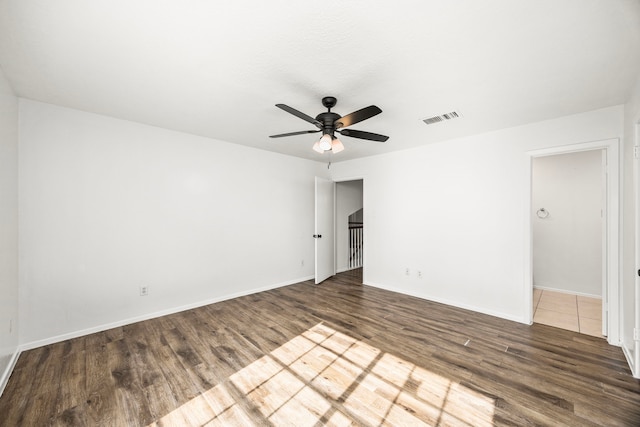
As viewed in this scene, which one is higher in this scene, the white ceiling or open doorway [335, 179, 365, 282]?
the white ceiling

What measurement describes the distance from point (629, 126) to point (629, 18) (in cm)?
158

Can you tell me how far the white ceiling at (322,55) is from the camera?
4.98ft

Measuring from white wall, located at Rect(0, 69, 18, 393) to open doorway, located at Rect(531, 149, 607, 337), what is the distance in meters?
6.31

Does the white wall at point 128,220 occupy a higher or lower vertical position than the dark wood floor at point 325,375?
higher

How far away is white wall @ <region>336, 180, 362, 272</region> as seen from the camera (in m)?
6.28

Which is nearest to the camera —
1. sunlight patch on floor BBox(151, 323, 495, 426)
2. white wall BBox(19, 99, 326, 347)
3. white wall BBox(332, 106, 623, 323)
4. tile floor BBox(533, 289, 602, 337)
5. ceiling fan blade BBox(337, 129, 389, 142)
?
sunlight patch on floor BBox(151, 323, 495, 426)

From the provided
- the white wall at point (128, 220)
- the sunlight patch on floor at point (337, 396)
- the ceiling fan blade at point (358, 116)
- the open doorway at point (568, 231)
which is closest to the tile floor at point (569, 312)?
the open doorway at point (568, 231)

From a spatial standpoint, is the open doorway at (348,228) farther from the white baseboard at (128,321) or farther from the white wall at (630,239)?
the white wall at (630,239)

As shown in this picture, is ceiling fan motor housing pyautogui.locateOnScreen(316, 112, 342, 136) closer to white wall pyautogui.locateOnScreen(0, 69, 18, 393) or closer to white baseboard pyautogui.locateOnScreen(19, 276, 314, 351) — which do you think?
white wall pyautogui.locateOnScreen(0, 69, 18, 393)

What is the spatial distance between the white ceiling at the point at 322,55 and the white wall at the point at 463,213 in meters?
0.45

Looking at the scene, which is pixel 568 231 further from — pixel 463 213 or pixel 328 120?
pixel 328 120

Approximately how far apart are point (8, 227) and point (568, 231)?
7.68 m

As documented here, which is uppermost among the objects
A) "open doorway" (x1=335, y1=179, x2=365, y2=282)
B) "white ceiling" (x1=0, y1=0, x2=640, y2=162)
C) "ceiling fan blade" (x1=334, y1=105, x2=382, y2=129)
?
"white ceiling" (x1=0, y1=0, x2=640, y2=162)

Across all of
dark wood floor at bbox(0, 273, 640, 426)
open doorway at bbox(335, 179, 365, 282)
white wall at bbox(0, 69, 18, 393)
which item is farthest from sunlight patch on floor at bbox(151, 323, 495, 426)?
open doorway at bbox(335, 179, 365, 282)
